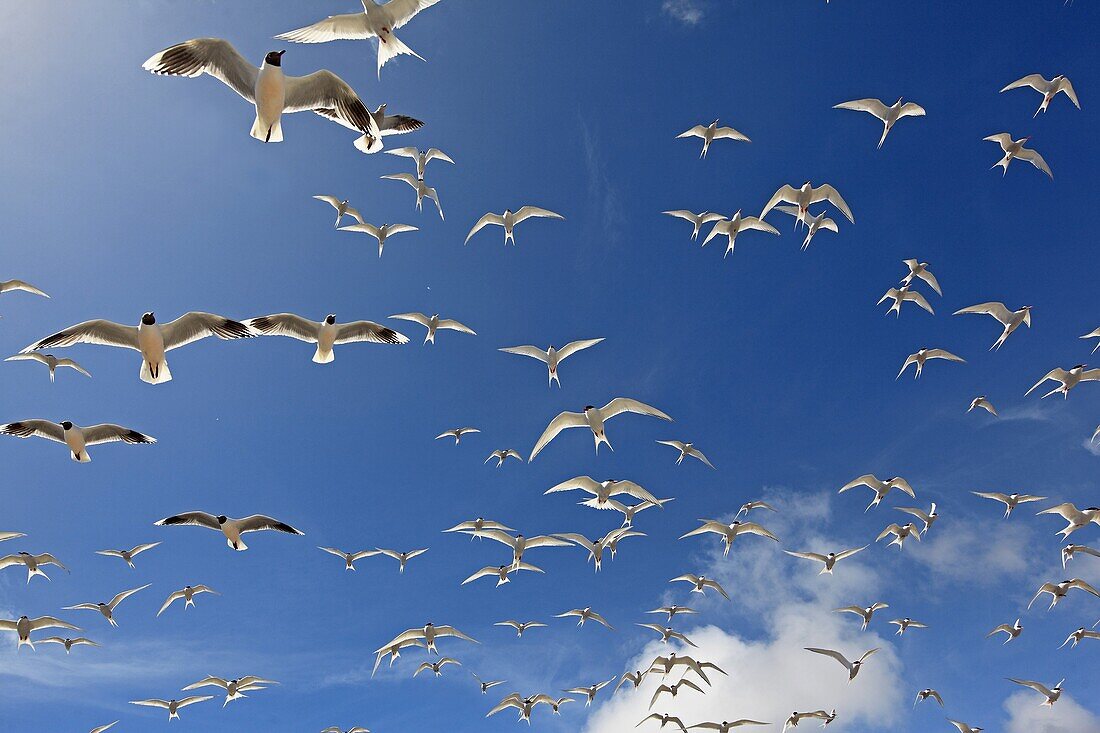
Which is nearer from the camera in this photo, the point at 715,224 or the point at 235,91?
the point at 235,91

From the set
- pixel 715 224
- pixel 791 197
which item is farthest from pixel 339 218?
pixel 791 197

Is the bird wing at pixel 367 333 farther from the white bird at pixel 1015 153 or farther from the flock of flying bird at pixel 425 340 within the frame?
the white bird at pixel 1015 153

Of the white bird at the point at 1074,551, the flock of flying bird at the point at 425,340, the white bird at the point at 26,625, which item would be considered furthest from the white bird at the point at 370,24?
the white bird at the point at 1074,551

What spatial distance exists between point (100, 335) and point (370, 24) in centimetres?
1085

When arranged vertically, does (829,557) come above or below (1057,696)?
above

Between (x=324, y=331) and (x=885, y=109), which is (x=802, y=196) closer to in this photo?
(x=885, y=109)

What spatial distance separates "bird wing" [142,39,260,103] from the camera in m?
14.9

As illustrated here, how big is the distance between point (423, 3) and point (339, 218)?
13912mm

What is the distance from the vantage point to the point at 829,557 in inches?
1367

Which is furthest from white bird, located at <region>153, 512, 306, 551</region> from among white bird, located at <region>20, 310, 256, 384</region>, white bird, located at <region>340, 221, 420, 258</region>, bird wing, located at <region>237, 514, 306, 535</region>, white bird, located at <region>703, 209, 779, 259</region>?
white bird, located at <region>703, 209, 779, 259</region>

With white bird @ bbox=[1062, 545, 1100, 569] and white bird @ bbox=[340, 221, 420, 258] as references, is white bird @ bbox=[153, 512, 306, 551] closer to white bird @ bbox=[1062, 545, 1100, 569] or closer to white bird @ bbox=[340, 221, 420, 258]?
white bird @ bbox=[340, 221, 420, 258]

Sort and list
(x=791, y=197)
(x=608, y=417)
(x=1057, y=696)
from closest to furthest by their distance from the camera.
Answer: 1. (x=608, y=417)
2. (x=791, y=197)
3. (x=1057, y=696)

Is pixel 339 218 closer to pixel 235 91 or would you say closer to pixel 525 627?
pixel 235 91

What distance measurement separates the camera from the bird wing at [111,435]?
22.5m
